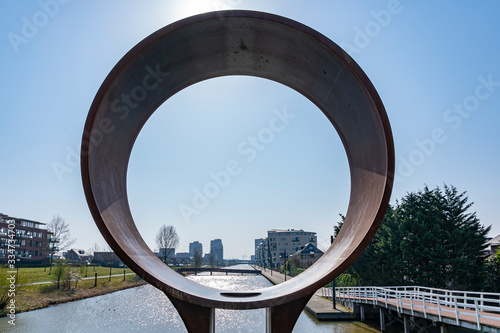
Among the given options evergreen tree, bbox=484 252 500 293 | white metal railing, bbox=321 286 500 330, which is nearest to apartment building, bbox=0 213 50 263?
white metal railing, bbox=321 286 500 330

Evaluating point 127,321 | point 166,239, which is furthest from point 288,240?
point 127,321

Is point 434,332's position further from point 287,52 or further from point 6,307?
point 6,307

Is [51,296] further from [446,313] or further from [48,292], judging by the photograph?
[446,313]

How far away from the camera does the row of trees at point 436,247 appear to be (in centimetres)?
1984

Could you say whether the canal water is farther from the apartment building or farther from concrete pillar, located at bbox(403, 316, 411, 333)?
the apartment building

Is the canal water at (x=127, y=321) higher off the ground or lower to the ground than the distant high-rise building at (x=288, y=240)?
lower

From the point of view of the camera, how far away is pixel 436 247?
66.1 feet

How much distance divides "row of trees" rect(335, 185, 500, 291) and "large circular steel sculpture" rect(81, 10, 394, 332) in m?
15.0

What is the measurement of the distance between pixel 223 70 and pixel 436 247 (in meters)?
17.4

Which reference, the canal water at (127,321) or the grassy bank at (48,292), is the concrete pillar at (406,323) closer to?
the canal water at (127,321)

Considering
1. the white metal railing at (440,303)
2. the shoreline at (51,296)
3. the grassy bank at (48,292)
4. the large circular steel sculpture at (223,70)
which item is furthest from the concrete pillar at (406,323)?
the grassy bank at (48,292)

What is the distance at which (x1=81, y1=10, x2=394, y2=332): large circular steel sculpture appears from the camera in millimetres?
6340

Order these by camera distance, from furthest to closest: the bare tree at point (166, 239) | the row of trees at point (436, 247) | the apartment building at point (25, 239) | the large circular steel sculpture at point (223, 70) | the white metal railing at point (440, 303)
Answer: the bare tree at point (166, 239)
the apartment building at point (25, 239)
the row of trees at point (436, 247)
the white metal railing at point (440, 303)
the large circular steel sculpture at point (223, 70)

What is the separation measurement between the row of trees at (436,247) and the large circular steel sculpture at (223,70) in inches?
591
